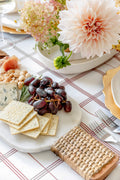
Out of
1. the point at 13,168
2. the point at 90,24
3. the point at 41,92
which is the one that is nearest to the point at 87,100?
the point at 41,92

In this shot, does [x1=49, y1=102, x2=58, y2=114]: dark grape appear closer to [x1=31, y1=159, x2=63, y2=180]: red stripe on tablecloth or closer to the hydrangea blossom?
[x1=31, y1=159, x2=63, y2=180]: red stripe on tablecloth

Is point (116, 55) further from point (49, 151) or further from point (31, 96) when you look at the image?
point (49, 151)

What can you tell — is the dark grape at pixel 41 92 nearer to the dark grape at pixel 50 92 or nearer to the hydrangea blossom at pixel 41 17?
the dark grape at pixel 50 92

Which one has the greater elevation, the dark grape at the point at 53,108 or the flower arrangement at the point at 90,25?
the flower arrangement at the point at 90,25

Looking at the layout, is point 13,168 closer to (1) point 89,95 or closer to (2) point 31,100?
(2) point 31,100

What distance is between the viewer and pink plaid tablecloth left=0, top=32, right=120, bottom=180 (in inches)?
35.8

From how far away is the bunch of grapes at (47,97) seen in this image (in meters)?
1.05

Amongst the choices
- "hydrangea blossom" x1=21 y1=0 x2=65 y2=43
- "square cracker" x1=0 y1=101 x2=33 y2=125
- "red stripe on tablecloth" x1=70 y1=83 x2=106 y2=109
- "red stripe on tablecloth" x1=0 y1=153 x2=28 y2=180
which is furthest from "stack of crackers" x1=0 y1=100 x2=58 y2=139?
"hydrangea blossom" x1=21 y1=0 x2=65 y2=43

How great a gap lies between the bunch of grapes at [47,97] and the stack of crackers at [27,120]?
0.03m

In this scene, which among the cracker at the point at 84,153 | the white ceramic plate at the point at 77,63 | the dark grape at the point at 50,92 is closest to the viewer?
the cracker at the point at 84,153

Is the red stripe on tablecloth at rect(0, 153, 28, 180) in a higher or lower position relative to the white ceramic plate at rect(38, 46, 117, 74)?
lower

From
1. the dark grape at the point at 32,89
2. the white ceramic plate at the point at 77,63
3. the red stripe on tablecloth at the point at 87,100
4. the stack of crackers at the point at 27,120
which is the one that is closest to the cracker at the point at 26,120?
the stack of crackers at the point at 27,120

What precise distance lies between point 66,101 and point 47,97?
9 cm

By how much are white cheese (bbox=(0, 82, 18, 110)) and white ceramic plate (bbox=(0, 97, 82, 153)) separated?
4.2 inches
